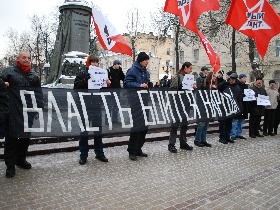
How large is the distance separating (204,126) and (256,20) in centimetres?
331

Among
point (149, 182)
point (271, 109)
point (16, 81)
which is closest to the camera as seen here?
point (149, 182)

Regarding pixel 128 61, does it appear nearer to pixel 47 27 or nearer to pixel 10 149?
pixel 47 27

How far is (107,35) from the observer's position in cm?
827

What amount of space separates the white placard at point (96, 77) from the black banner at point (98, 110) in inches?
5.6

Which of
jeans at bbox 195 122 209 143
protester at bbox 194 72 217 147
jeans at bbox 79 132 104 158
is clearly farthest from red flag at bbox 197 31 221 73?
jeans at bbox 79 132 104 158

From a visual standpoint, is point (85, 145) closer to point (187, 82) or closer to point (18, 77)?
point (18, 77)

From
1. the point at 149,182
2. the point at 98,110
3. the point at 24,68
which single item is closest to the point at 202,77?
the point at 98,110

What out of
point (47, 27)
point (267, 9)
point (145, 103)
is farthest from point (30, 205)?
point (47, 27)

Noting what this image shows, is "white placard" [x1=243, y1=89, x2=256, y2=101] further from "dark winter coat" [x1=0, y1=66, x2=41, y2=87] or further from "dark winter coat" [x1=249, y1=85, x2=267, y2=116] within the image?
"dark winter coat" [x1=0, y1=66, x2=41, y2=87]

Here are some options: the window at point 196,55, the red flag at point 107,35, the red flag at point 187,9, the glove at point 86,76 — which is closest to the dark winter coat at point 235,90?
the red flag at point 187,9

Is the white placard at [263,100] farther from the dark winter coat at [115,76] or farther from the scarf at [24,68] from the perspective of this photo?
the scarf at [24,68]

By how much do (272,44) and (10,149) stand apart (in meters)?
41.0

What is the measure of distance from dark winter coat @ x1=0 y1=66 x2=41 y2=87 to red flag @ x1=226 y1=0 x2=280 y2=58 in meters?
5.45

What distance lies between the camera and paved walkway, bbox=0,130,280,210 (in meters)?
4.09
